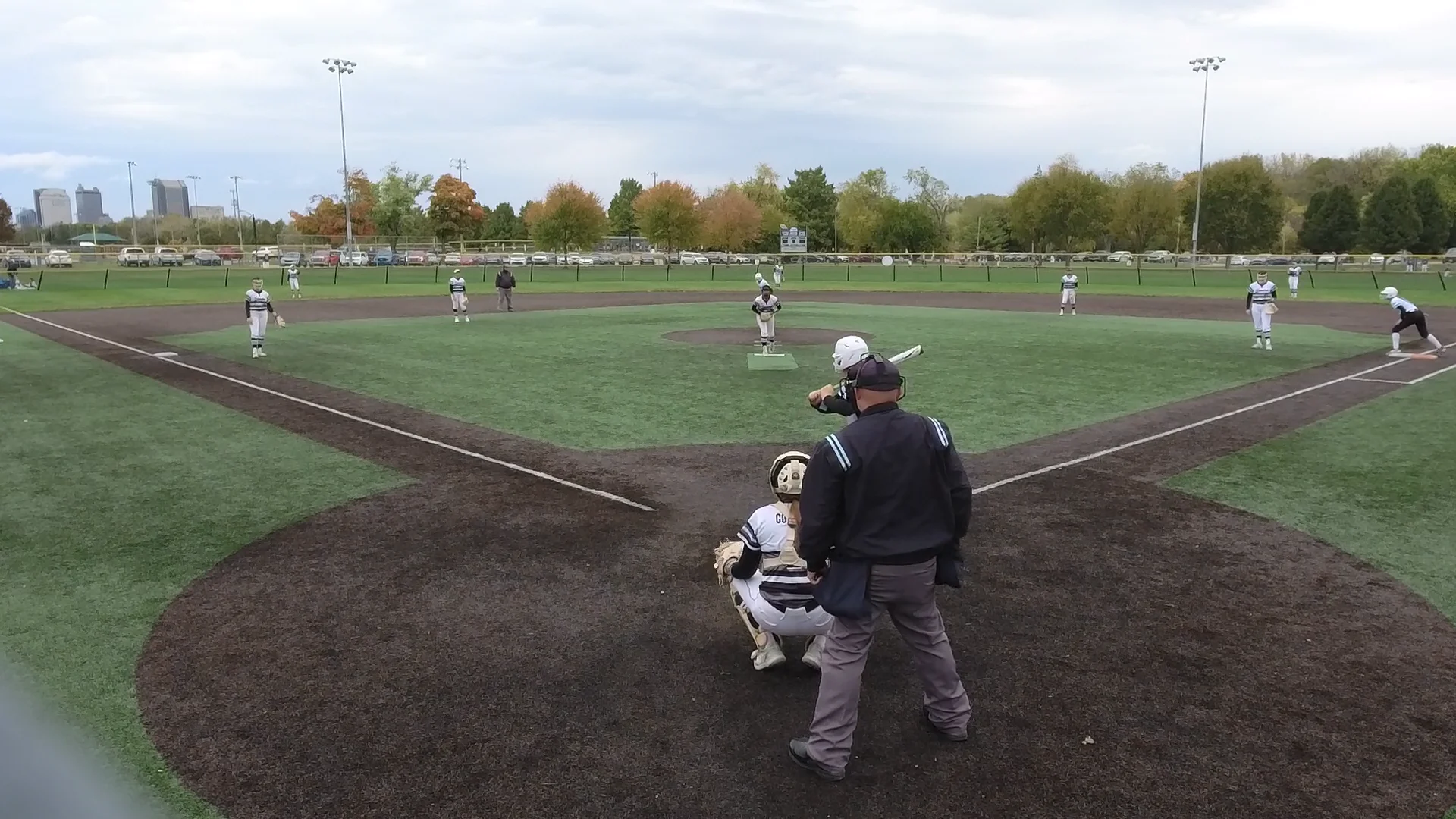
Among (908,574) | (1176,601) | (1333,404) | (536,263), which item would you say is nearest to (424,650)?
(908,574)

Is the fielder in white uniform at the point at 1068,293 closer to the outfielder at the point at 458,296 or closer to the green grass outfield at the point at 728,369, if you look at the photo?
the green grass outfield at the point at 728,369

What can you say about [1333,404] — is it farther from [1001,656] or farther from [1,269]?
[1,269]

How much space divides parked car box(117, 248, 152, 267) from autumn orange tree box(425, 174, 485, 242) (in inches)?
1260

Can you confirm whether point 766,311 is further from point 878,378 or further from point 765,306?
point 878,378

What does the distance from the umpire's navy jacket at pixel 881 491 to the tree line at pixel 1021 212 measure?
91.5 meters

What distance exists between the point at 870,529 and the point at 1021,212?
103901mm

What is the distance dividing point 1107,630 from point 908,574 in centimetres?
274

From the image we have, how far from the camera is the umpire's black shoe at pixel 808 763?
4.88 metres

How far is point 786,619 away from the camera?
5844 millimetres

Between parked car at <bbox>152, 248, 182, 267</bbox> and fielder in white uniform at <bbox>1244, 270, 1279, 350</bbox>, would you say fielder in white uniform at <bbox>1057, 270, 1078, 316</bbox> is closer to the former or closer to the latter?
fielder in white uniform at <bbox>1244, 270, 1279, 350</bbox>

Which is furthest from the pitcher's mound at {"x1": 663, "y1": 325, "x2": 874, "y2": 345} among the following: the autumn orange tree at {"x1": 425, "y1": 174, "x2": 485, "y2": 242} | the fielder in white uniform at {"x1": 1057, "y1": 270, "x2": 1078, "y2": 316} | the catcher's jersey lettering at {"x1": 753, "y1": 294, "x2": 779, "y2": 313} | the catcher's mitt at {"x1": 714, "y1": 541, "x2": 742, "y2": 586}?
the autumn orange tree at {"x1": 425, "y1": 174, "x2": 485, "y2": 242}

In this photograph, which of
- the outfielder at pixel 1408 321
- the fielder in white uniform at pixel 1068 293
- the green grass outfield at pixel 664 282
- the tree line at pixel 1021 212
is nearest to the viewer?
the outfielder at pixel 1408 321

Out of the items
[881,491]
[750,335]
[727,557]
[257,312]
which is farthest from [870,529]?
[750,335]

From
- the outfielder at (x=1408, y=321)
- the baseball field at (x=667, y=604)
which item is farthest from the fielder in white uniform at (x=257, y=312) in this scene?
the outfielder at (x=1408, y=321)
